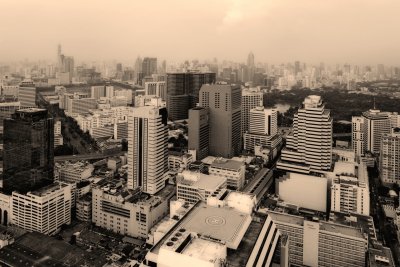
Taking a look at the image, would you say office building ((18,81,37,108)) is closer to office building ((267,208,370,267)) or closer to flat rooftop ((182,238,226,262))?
office building ((267,208,370,267))

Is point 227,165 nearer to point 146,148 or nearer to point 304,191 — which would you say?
point 304,191

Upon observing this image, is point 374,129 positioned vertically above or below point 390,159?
above

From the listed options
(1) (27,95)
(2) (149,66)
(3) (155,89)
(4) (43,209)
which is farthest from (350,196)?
(2) (149,66)

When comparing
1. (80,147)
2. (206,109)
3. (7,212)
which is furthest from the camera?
(80,147)

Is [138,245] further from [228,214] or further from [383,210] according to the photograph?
[383,210]

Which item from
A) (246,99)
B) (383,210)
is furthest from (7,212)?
(246,99)

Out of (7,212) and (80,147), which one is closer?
(7,212)
